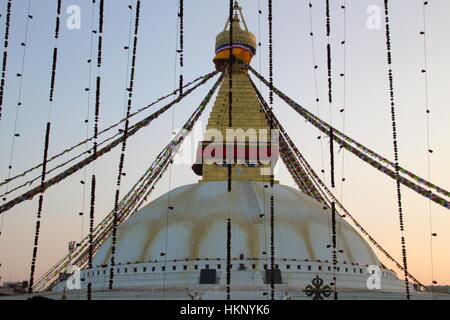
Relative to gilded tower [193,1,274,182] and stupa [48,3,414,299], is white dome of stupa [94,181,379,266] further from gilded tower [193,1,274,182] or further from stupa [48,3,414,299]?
gilded tower [193,1,274,182]

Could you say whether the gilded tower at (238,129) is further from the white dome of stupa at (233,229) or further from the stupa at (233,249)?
the white dome of stupa at (233,229)

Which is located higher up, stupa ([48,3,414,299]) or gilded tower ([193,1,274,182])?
gilded tower ([193,1,274,182])

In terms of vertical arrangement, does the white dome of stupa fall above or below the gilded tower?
below

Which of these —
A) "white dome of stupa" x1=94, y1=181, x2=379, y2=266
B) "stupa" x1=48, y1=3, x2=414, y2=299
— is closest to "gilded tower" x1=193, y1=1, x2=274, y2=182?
"stupa" x1=48, y1=3, x2=414, y2=299

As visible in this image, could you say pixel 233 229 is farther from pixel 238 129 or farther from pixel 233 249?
pixel 238 129

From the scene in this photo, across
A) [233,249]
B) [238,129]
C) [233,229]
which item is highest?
[238,129]

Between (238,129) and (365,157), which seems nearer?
(365,157)

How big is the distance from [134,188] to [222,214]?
5590 millimetres

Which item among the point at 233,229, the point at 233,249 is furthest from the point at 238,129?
the point at 233,249

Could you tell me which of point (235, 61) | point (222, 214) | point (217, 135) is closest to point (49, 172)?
point (222, 214)

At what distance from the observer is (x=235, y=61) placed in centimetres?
3550

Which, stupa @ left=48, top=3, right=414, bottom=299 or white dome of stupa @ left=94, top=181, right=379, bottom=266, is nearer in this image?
stupa @ left=48, top=3, right=414, bottom=299

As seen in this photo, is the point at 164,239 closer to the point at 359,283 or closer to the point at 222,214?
the point at 222,214

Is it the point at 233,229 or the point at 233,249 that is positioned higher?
the point at 233,229
